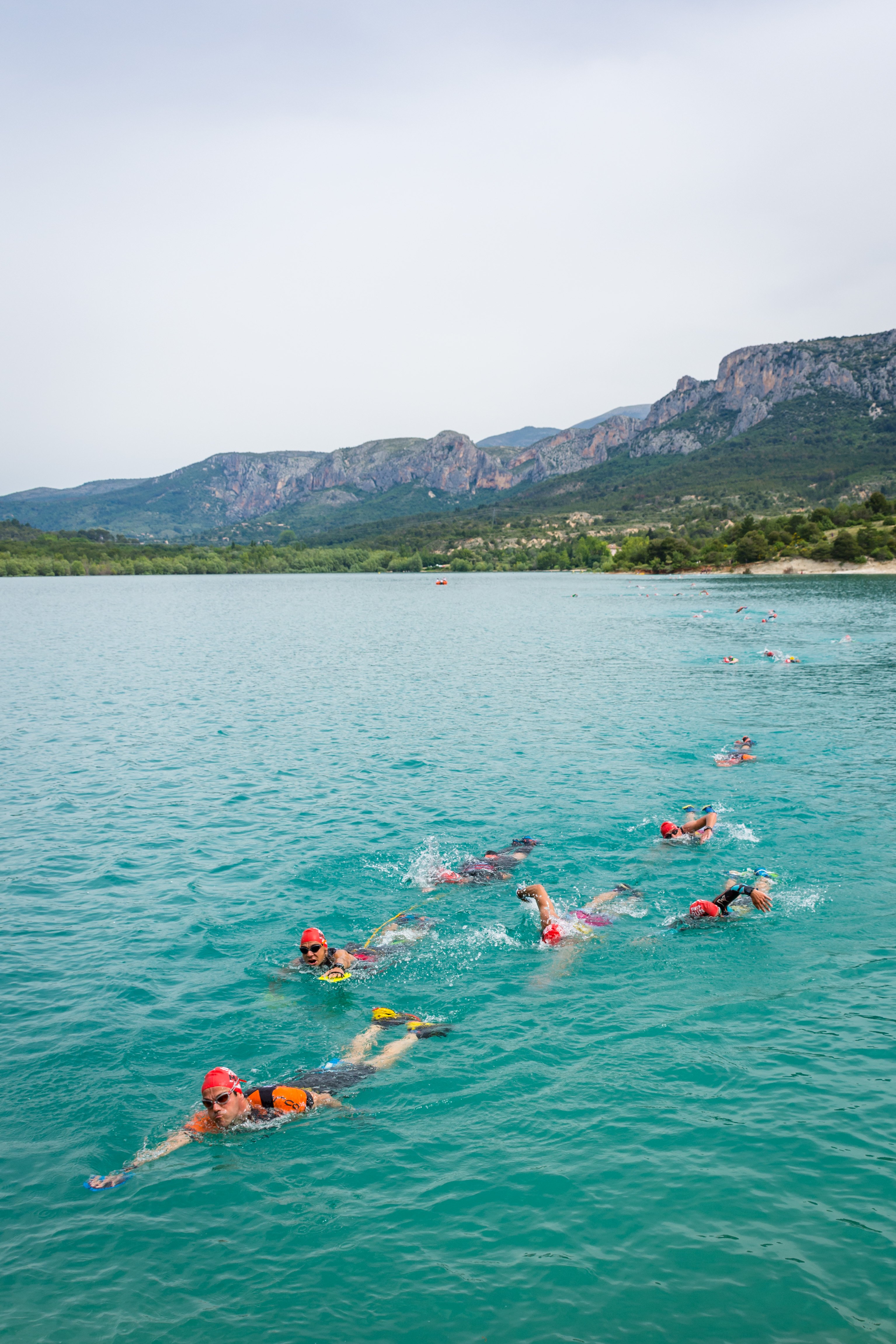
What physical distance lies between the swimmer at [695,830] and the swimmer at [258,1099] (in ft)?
39.5

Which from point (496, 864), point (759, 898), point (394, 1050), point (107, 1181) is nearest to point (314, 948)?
point (394, 1050)

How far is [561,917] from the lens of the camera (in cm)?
1853

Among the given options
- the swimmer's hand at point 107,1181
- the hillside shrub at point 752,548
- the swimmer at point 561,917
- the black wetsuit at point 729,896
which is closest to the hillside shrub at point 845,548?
the hillside shrub at point 752,548

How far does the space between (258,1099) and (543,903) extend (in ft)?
25.6

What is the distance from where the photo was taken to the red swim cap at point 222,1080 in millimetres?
11648

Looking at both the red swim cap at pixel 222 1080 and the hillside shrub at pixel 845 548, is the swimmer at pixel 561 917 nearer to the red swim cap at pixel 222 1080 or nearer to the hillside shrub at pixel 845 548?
the red swim cap at pixel 222 1080

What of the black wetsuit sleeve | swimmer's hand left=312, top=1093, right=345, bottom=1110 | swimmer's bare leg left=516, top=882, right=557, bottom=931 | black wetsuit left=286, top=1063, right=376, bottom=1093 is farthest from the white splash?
swimmer's hand left=312, top=1093, right=345, bottom=1110

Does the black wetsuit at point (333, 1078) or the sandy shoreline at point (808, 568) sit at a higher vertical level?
the sandy shoreline at point (808, 568)

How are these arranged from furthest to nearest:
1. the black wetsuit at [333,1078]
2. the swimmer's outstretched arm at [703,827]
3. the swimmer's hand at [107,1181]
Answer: the swimmer's outstretched arm at [703,827]
the black wetsuit at [333,1078]
the swimmer's hand at [107,1181]

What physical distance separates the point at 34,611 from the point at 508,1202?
460 feet

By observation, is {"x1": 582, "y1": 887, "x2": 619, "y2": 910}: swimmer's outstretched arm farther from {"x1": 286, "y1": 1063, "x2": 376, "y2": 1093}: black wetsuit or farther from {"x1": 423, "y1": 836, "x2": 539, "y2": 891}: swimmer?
{"x1": 286, "y1": 1063, "x2": 376, "y2": 1093}: black wetsuit

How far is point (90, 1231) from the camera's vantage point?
10.1m

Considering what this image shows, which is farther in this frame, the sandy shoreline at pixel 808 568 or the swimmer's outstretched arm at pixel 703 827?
the sandy shoreline at pixel 808 568

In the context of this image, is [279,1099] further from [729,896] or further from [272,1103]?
[729,896]
